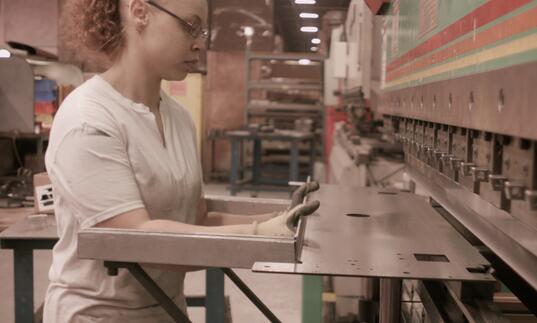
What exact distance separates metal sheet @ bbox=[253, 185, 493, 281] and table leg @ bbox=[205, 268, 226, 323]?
73 centimetres

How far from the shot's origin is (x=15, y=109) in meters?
4.93

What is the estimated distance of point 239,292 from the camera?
396 centimetres

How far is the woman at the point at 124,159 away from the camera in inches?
51.9

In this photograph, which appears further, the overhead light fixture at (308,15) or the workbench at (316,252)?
the overhead light fixture at (308,15)

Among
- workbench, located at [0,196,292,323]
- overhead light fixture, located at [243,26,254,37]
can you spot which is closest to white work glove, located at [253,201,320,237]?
workbench, located at [0,196,292,323]

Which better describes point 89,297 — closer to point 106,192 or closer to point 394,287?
point 106,192

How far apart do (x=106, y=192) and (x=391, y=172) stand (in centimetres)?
219

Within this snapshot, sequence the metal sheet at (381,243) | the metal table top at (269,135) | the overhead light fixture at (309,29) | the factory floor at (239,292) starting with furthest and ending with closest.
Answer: the metal table top at (269,135) < the factory floor at (239,292) < the overhead light fixture at (309,29) < the metal sheet at (381,243)

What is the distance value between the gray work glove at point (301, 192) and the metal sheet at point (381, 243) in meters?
0.06

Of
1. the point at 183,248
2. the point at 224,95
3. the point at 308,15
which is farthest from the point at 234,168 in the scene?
the point at 183,248

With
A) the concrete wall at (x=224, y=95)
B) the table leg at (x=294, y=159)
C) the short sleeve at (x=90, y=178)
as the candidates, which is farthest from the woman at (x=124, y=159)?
the concrete wall at (x=224, y=95)

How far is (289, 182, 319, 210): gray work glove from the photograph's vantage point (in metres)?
1.64

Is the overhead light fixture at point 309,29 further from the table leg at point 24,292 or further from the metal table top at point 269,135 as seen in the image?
the metal table top at point 269,135

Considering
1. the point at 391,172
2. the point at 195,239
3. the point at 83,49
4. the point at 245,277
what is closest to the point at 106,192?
the point at 195,239
